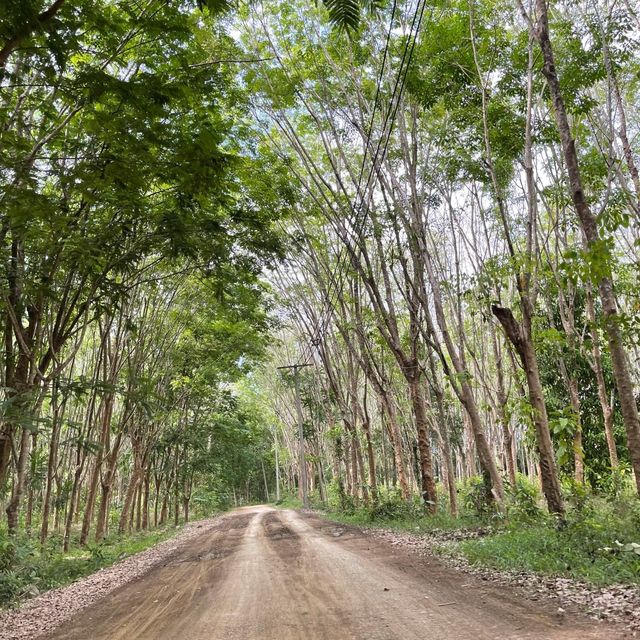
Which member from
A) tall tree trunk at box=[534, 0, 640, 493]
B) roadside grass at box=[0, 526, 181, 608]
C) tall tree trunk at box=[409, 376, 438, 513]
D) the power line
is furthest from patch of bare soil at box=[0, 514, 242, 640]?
the power line

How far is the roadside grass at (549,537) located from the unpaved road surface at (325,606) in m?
0.84

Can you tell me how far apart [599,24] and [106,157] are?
9.00m

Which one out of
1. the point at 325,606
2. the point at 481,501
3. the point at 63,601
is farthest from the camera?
the point at 481,501

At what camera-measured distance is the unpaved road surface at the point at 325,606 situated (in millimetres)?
4500

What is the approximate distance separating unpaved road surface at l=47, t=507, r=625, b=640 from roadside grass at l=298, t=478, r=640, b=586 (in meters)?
0.84

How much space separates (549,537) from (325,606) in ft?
12.7

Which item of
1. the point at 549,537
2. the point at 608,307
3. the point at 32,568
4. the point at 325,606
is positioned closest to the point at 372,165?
the point at 608,307

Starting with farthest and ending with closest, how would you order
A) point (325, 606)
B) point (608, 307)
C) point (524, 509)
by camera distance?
point (524, 509), point (608, 307), point (325, 606)

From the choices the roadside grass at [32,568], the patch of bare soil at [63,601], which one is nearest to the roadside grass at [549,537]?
the patch of bare soil at [63,601]

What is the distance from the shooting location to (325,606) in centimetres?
562

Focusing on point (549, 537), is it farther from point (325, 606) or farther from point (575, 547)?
point (325, 606)

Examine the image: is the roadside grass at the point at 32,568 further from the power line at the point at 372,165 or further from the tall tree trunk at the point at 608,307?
the tall tree trunk at the point at 608,307

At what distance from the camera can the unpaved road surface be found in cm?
450

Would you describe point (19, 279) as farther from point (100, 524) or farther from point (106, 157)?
point (100, 524)
